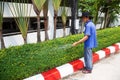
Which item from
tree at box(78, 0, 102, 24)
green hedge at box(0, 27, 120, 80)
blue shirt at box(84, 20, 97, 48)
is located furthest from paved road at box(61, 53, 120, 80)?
tree at box(78, 0, 102, 24)

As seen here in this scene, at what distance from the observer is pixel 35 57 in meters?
5.85

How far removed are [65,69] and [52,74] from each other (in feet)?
2.08

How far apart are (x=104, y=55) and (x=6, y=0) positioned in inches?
152

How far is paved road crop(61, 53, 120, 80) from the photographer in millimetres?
6488

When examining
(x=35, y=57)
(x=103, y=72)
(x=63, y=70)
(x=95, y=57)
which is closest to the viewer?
(x=35, y=57)

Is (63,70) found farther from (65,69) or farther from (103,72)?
(103,72)

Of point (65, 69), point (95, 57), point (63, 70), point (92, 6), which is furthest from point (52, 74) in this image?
point (92, 6)

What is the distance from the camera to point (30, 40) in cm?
994

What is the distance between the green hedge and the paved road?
58cm

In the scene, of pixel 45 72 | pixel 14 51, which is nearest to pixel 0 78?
pixel 14 51

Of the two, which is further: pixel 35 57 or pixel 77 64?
pixel 77 64

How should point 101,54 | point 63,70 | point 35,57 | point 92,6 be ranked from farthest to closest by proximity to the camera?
1. point 92,6
2. point 101,54
3. point 63,70
4. point 35,57

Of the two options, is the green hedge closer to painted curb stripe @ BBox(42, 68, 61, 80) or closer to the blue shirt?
painted curb stripe @ BBox(42, 68, 61, 80)

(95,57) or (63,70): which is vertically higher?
(63,70)
